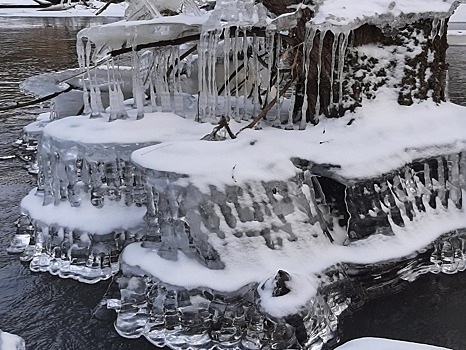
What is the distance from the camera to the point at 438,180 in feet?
13.3

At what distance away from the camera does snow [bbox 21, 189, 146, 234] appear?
392 centimetres

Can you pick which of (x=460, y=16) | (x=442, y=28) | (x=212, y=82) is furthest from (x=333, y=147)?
(x=460, y=16)

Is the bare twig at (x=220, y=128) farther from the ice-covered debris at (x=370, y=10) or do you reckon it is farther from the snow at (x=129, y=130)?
the ice-covered debris at (x=370, y=10)

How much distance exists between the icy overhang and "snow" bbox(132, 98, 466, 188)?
0.95 metres

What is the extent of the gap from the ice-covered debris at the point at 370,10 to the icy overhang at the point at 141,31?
3.19ft

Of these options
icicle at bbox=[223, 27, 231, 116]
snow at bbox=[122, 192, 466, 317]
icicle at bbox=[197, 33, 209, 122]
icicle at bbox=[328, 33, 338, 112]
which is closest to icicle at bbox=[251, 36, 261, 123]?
icicle at bbox=[223, 27, 231, 116]

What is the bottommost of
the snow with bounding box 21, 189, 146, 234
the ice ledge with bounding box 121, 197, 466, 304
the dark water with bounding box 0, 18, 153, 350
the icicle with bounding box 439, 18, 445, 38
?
the dark water with bounding box 0, 18, 153, 350

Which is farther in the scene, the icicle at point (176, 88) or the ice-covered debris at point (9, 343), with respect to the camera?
the icicle at point (176, 88)

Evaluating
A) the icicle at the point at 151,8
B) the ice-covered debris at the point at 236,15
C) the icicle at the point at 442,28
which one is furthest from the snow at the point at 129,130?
the icicle at the point at 442,28

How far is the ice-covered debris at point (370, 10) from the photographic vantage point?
3766 millimetres

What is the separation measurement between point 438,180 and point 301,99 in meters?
1.09

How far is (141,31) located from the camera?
441 cm

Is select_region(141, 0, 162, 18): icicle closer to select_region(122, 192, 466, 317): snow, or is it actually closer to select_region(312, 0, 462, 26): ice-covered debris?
select_region(312, 0, 462, 26): ice-covered debris

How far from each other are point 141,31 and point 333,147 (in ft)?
5.54
